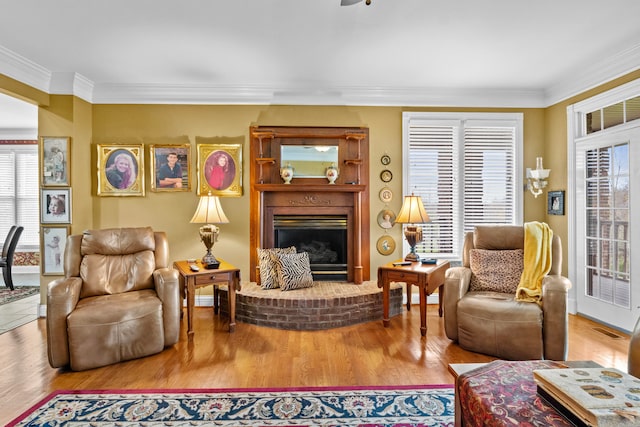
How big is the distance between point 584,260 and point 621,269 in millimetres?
461

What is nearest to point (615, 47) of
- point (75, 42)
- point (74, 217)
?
point (75, 42)

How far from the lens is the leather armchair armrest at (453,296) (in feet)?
10.3

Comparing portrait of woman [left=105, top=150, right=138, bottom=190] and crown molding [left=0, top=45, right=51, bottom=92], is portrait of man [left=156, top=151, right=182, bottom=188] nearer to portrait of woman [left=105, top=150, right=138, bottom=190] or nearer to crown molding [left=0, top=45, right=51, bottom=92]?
portrait of woman [left=105, top=150, right=138, bottom=190]

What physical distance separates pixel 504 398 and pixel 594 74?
4033 mm

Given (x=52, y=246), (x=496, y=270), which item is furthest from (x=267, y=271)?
(x=52, y=246)

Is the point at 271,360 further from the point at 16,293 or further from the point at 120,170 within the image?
the point at 16,293

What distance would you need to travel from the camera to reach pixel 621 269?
11.9 feet

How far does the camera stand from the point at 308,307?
3.68 meters

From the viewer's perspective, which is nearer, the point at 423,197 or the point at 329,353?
the point at 329,353

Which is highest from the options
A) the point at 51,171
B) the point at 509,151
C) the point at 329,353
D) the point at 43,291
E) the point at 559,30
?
the point at 559,30

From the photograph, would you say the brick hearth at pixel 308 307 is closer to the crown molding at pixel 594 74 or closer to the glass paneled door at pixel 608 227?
the glass paneled door at pixel 608 227

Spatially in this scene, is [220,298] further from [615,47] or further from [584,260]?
[615,47]

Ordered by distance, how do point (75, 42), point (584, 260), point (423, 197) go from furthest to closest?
1. point (423, 197)
2. point (584, 260)
3. point (75, 42)

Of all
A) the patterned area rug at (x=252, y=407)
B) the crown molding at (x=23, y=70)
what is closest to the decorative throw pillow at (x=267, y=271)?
the patterned area rug at (x=252, y=407)
